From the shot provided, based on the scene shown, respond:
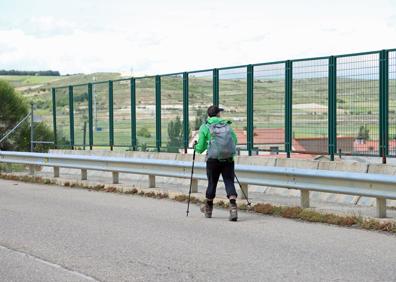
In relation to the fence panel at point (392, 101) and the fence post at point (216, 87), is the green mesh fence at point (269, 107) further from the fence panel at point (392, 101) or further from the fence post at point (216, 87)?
the fence panel at point (392, 101)

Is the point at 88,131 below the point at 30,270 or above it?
above

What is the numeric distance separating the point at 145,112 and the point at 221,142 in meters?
9.56

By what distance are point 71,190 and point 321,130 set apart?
601 cm

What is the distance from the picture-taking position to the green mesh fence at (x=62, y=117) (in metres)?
24.3

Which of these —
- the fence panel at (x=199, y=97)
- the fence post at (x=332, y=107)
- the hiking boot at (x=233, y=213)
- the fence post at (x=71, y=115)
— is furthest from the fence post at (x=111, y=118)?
the hiking boot at (x=233, y=213)

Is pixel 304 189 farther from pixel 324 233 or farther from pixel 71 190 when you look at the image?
pixel 71 190

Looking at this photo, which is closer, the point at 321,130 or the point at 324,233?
the point at 324,233

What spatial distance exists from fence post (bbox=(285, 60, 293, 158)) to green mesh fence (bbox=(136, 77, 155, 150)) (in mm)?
5528

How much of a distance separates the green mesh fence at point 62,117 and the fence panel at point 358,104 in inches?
491

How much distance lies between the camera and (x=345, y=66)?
45.4ft

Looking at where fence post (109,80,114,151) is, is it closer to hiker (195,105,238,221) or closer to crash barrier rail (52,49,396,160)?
crash barrier rail (52,49,396,160)

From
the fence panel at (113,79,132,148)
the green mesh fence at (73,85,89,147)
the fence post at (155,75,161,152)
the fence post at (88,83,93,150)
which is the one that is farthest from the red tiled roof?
the green mesh fence at (73,85,89,147)

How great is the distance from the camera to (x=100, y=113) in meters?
22.4

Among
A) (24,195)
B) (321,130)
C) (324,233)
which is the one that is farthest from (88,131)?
(324,233)
